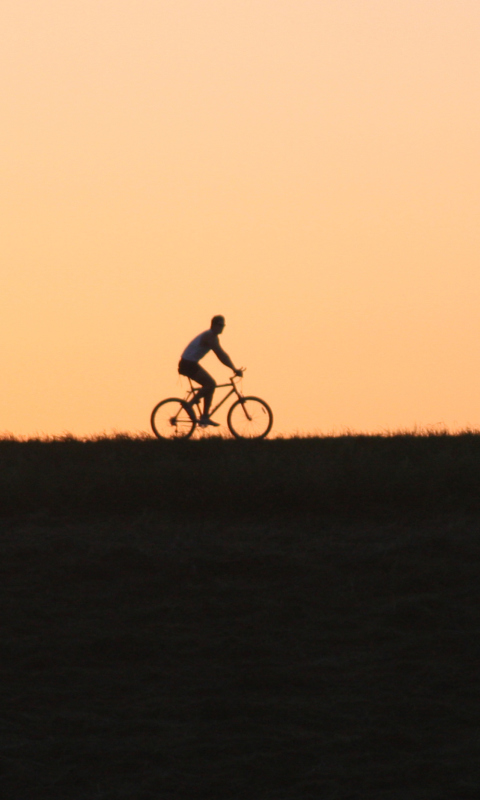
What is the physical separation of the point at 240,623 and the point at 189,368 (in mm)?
7387

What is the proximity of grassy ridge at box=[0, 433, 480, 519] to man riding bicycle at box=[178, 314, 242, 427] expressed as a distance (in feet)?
3.50

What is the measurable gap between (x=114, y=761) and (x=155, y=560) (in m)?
4.23

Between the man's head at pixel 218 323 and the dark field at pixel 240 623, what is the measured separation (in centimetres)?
188

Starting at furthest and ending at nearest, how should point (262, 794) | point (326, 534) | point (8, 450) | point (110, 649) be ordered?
point (8, 450)
point (326, 534)
point (110, 649)
point (262, 794)

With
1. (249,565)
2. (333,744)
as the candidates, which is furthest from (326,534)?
(333,744)

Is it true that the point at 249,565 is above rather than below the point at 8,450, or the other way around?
below

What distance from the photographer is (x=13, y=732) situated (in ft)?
29.6

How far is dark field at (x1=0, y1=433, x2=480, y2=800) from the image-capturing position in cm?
856

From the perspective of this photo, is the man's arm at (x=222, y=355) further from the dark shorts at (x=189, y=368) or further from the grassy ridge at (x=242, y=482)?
the grassy ridge at (x=242, y=482)

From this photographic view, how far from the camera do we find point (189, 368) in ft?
58.9

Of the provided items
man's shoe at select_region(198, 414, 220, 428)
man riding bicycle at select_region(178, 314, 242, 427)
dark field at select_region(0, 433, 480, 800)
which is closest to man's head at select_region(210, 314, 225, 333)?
man riding bicycle at select_region(178, 314, 242, 427)

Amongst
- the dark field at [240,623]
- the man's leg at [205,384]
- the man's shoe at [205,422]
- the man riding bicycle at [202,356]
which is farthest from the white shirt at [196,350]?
the dark field at [240,623]

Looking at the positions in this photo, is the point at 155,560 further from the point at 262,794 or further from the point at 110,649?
the point at 262,794

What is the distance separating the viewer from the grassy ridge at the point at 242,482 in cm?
1524
